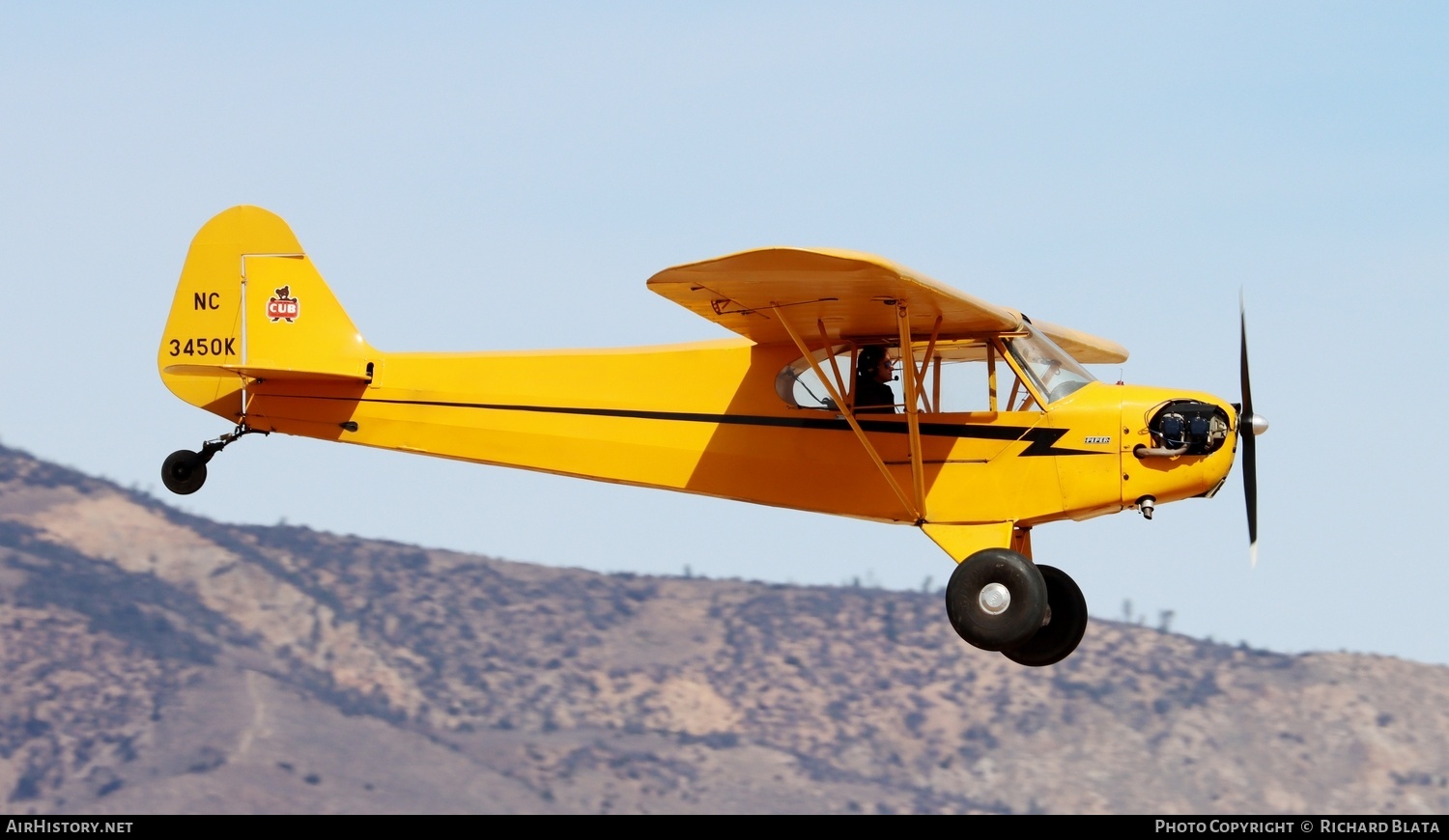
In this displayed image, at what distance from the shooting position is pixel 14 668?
12081cm

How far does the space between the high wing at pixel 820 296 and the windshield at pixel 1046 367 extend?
21 cm

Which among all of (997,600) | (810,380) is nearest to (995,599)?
(997,600)

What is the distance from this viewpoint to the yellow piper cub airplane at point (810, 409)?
43.5 ft

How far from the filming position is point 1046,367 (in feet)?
45.5

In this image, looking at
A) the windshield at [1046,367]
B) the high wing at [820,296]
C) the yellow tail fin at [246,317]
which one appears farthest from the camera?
the yellow tail fin at [246,317]

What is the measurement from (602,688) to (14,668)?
37.8 meters

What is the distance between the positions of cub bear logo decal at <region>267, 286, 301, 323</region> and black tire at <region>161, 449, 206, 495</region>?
135 cm

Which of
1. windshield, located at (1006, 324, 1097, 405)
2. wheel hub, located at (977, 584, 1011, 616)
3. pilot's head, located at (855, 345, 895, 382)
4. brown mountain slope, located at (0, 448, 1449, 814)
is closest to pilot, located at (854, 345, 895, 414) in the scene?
pilot's head, located at (855, 345, 895, 382)

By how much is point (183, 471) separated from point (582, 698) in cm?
10352

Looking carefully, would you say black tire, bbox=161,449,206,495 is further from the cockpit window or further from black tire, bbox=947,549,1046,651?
black tire, bbox=947,549,1046,651
